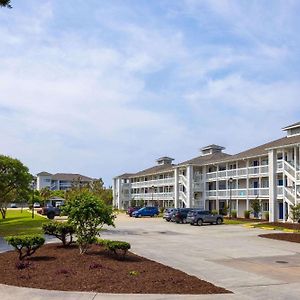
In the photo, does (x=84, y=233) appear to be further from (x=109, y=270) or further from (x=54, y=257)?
(x=109, y=270)

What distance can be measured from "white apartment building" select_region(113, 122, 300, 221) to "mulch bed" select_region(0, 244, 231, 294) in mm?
31519

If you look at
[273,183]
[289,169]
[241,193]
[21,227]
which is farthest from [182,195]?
[21,227]

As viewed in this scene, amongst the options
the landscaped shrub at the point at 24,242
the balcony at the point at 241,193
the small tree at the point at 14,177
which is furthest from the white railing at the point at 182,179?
the landscaped shrub at the point at 24,242

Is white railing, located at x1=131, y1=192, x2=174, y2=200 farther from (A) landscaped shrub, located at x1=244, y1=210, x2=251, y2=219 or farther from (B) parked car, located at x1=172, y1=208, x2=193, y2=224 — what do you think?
(B) parked car, located at x1=172, y1=208, x2=193, y2=224

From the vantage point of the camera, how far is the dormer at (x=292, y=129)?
165ft

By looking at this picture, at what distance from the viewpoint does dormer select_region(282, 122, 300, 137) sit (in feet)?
165

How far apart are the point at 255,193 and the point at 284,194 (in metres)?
6.22

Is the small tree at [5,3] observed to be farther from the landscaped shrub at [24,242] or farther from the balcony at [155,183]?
the balcony at [155,183]

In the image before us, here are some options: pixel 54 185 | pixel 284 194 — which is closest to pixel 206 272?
pixel 284 194

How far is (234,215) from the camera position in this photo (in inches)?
2148

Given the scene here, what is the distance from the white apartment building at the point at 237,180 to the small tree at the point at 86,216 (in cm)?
2977

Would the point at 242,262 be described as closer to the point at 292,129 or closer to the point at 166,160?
the point at 292,129

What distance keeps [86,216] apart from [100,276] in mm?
4920

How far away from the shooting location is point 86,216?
17.7 m
